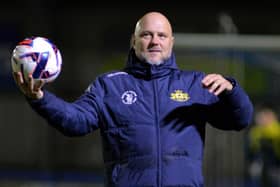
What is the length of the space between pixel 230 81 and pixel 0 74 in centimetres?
1678

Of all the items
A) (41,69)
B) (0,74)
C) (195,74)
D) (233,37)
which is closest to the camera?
(41,69)

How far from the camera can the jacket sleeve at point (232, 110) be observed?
14.6 ft

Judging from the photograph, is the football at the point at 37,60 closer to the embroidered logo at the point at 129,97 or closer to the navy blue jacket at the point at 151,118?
the navy blue jacket at the point at 151,118

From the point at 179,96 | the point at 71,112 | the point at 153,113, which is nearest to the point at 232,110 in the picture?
the point at 179,96

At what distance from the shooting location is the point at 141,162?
4477mm

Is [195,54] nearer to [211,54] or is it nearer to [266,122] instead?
[211,54]

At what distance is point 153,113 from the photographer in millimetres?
4527

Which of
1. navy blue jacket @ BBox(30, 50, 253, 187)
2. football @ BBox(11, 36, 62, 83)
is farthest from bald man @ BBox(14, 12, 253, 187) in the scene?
football @ BBox(11, 36, 62, 83)

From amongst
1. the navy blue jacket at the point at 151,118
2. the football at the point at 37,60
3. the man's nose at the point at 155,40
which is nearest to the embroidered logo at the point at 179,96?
the navy blue jacket at the point at 151,118

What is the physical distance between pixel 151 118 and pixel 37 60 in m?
0.69

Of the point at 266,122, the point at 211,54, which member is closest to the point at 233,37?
the point at 211,54

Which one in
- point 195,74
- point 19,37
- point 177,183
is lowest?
point 177,183

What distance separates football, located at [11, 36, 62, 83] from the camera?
4.29 metres

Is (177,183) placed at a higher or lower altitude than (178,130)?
lower
